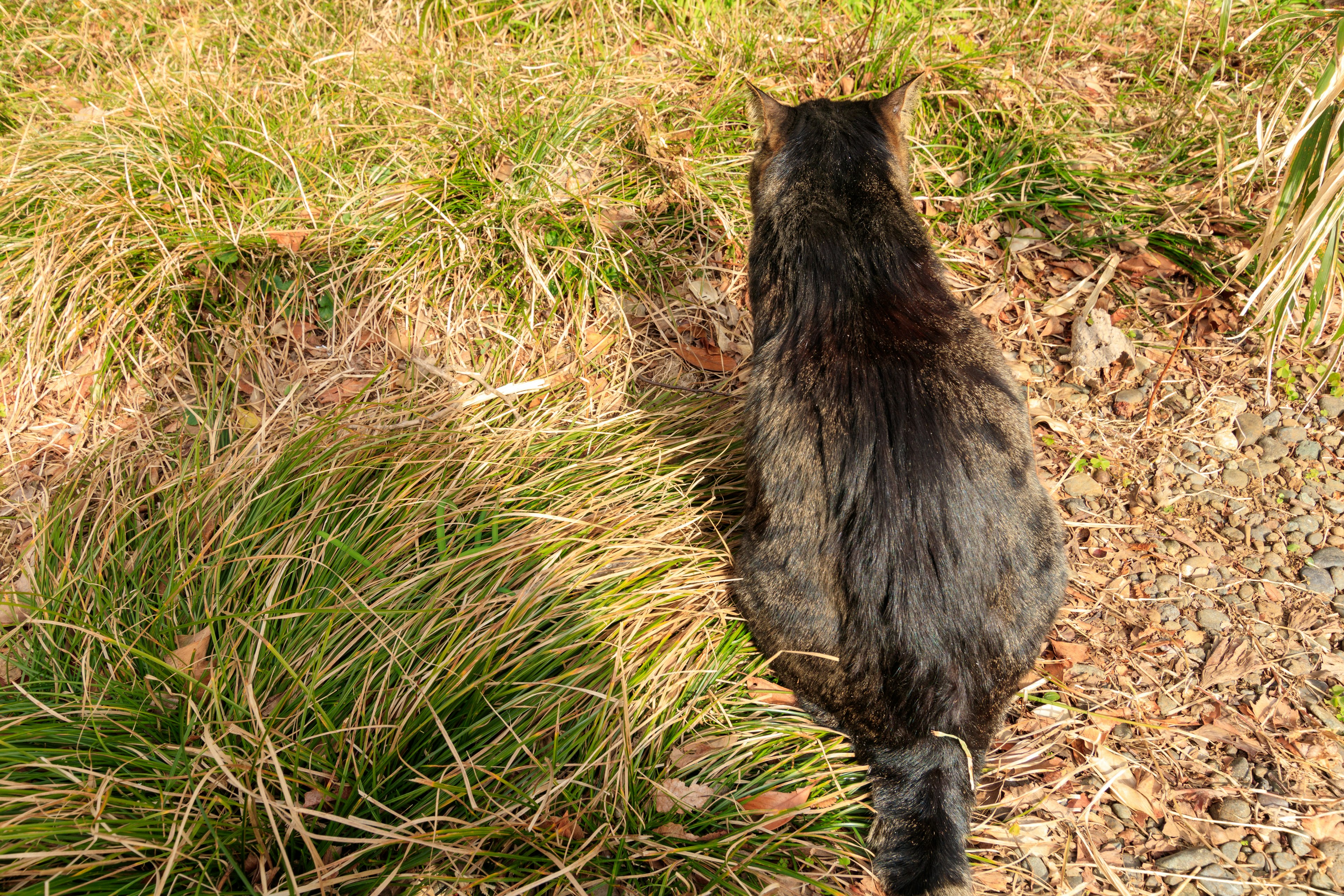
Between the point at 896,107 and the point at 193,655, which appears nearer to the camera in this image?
the point at 193,655

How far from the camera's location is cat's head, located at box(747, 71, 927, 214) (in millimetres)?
2246

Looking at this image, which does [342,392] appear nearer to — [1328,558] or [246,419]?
[246,419]

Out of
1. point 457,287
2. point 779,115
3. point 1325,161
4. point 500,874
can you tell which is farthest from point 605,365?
point 1325,161

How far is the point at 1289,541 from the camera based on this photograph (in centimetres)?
254

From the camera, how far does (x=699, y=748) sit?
2.14 metres

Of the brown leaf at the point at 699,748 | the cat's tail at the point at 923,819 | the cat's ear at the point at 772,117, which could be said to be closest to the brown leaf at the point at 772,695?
the brown leaf at the point at 699,748

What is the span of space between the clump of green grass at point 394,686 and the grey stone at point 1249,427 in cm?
202

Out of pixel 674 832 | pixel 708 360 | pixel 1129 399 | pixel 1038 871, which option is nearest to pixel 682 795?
pixel 674 832

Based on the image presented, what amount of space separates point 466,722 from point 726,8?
3.56 metres

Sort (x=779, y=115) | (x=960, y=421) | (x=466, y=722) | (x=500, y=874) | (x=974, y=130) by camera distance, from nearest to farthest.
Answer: (x=500, y=874) → (x=960, y=421) → (x=466, y=722) → (x=779, y=115) → (x=974, y=130)

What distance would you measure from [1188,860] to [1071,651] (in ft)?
2.02

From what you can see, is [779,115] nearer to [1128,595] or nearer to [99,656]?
[1128,595]

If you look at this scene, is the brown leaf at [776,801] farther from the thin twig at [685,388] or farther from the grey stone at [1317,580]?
the grey stone at [1317,580]

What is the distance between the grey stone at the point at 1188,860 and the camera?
1.98 meters
